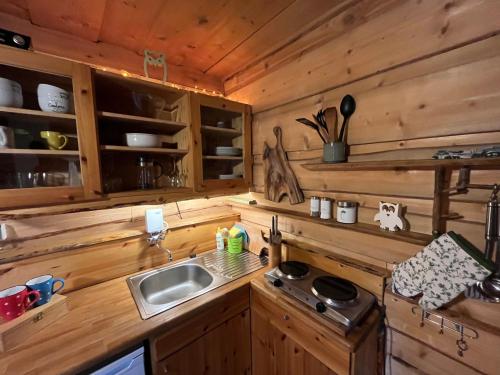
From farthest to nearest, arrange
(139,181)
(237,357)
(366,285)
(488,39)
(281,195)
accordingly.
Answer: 1. (281,195)
2. (139,181)
3. (237,357)
4. (366,285)
5. (488,39)

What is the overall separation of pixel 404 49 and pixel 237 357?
1.79m

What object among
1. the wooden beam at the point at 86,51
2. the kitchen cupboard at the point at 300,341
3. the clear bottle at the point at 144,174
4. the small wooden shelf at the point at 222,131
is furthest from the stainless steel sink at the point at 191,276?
the wooden beam at the point at 86,51

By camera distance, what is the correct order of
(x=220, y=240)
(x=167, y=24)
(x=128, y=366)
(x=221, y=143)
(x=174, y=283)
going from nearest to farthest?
(x=128, y=366) → (x=167, y=24) → (x=174, y=283) → (x=221, y=143) → (x=220, y=240)

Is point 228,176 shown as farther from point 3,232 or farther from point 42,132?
point 3,232

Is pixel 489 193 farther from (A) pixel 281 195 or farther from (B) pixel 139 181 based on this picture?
(B) pixel 139 181

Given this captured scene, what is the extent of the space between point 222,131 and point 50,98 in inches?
35.8

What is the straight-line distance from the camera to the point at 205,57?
1515 millimetres

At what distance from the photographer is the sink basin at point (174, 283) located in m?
1.34

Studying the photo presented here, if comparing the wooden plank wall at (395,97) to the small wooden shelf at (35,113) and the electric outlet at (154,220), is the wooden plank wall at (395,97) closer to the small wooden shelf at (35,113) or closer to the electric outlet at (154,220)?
the electric outlet at (154,220)

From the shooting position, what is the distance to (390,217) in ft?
3.08

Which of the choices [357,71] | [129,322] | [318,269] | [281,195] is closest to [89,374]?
[129,322]

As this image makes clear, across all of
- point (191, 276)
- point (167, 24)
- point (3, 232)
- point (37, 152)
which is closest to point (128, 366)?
point (191, 276)

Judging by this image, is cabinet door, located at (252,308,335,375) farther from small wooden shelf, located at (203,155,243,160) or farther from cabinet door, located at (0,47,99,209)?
cabinet door, located at (0,47,99,209)

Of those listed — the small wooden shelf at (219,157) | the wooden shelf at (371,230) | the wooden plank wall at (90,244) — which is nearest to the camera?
the wooden shelf at (371,230)
